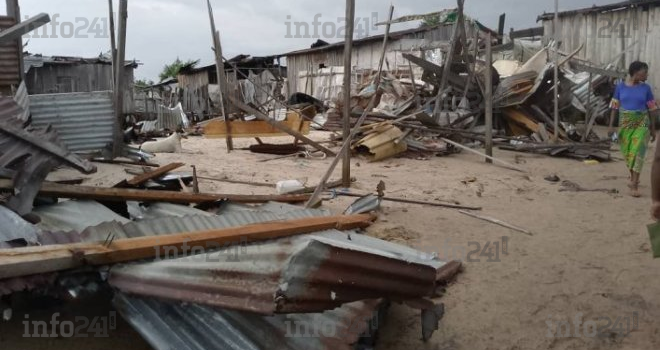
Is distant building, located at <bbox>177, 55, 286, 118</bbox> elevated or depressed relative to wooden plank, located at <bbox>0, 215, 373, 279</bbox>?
elevated

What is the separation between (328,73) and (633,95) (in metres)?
17.2

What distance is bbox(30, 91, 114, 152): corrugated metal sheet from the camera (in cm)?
698

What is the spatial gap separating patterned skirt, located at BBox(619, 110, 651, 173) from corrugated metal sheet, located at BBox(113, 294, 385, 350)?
16.9 feet

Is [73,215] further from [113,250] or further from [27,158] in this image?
[113,250]

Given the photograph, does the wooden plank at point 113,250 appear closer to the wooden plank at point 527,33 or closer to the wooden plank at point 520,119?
the wooden plank at point 520,119

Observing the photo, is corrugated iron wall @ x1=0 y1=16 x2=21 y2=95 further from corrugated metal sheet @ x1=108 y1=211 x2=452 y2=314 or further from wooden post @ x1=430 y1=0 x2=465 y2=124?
corrugated metal sheet @ x1=108 y1=211 x2=452 y2=314

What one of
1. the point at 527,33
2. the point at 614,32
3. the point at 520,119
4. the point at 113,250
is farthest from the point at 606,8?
the point at 113,250

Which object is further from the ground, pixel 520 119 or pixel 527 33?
pixel 527 33

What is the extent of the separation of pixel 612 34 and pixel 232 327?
17509mm

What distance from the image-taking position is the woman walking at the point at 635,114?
6.02 metres

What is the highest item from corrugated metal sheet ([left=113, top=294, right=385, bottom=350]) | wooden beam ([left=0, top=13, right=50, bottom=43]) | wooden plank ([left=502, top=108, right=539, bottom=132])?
wooden beam ([left=0, top=13, right=50, bottom=43])

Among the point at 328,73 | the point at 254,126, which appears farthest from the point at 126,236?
the point at 328,73

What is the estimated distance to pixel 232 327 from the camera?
2178 mm

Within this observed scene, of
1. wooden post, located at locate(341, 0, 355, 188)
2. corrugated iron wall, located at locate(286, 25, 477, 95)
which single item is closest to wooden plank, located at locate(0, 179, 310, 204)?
wooden post, located at locate(341, 0, 355, 188)
